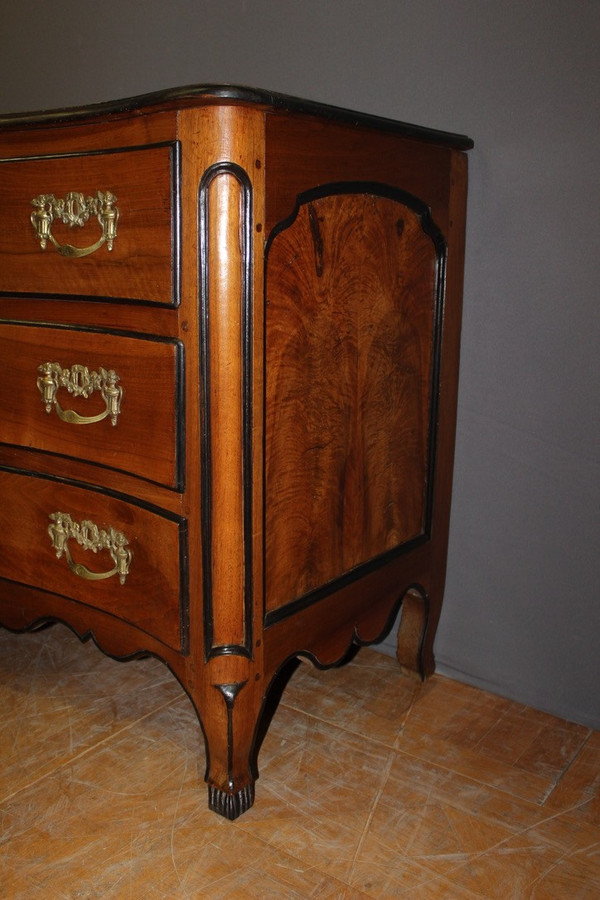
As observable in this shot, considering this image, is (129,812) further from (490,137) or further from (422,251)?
(490,137)

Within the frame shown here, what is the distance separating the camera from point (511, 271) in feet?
4.49

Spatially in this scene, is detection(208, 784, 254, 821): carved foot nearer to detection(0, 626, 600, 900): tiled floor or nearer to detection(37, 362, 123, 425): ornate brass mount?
detection(0, 626, 600, 900): tiled floor

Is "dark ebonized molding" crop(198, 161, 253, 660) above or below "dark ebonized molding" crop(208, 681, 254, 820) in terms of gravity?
above

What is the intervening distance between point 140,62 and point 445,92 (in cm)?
70

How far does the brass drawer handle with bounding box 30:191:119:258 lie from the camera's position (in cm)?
106

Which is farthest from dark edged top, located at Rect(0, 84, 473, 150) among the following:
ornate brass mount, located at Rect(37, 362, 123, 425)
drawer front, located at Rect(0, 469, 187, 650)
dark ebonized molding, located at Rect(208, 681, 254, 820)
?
dark ebonized molding, located at Rect(208, 681, 254, 820)

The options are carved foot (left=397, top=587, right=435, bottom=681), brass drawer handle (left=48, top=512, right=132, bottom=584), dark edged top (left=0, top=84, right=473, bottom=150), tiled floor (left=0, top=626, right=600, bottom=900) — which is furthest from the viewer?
carved foot (left=397, top=587, right=435, bottom=681)

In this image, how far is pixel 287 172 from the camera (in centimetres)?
103

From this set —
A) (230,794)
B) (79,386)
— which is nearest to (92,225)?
(79,386)

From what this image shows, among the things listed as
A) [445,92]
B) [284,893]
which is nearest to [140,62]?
[445,92]

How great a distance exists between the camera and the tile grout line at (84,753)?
1199mm

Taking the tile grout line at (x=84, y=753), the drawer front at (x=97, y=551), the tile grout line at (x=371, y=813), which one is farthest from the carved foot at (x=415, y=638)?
the drawer front at (x=97, y=551)

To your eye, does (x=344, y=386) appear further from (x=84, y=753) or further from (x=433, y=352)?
(x=84, y=753)

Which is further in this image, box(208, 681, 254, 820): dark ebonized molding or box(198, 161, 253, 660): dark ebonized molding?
box(208, 681, 254, 820): dark ebonized molding
